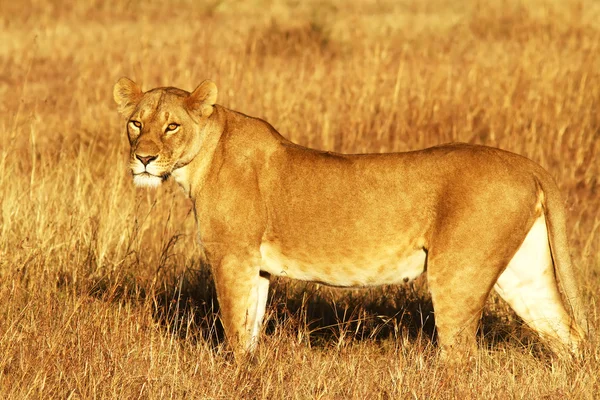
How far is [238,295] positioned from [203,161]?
0.70 m

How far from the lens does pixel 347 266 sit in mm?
4250

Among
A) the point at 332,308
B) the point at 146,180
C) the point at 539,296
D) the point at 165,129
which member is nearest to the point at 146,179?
the point at 146,180

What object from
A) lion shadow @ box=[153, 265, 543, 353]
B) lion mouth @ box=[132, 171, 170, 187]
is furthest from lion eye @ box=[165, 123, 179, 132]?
lion shadow @ box=[153, 265, 543, 353]

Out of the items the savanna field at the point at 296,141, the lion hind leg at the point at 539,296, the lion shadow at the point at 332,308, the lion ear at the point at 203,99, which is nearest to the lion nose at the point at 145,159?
the lion ear at the point at 203,99

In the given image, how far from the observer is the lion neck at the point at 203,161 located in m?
4.44

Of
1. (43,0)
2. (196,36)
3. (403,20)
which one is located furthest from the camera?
(43,0)

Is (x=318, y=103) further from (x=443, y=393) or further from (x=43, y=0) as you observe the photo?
(x=43, y=0)

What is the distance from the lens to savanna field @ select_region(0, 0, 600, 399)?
403cm

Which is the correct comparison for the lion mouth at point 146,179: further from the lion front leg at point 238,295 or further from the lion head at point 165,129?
the lion front leg at point 238,295

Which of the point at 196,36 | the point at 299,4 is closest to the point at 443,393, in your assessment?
the point at 196,36

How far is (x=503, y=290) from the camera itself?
4.45 m

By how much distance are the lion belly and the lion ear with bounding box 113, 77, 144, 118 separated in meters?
1.00

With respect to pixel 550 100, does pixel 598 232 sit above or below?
below

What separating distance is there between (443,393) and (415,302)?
1.72 meters
